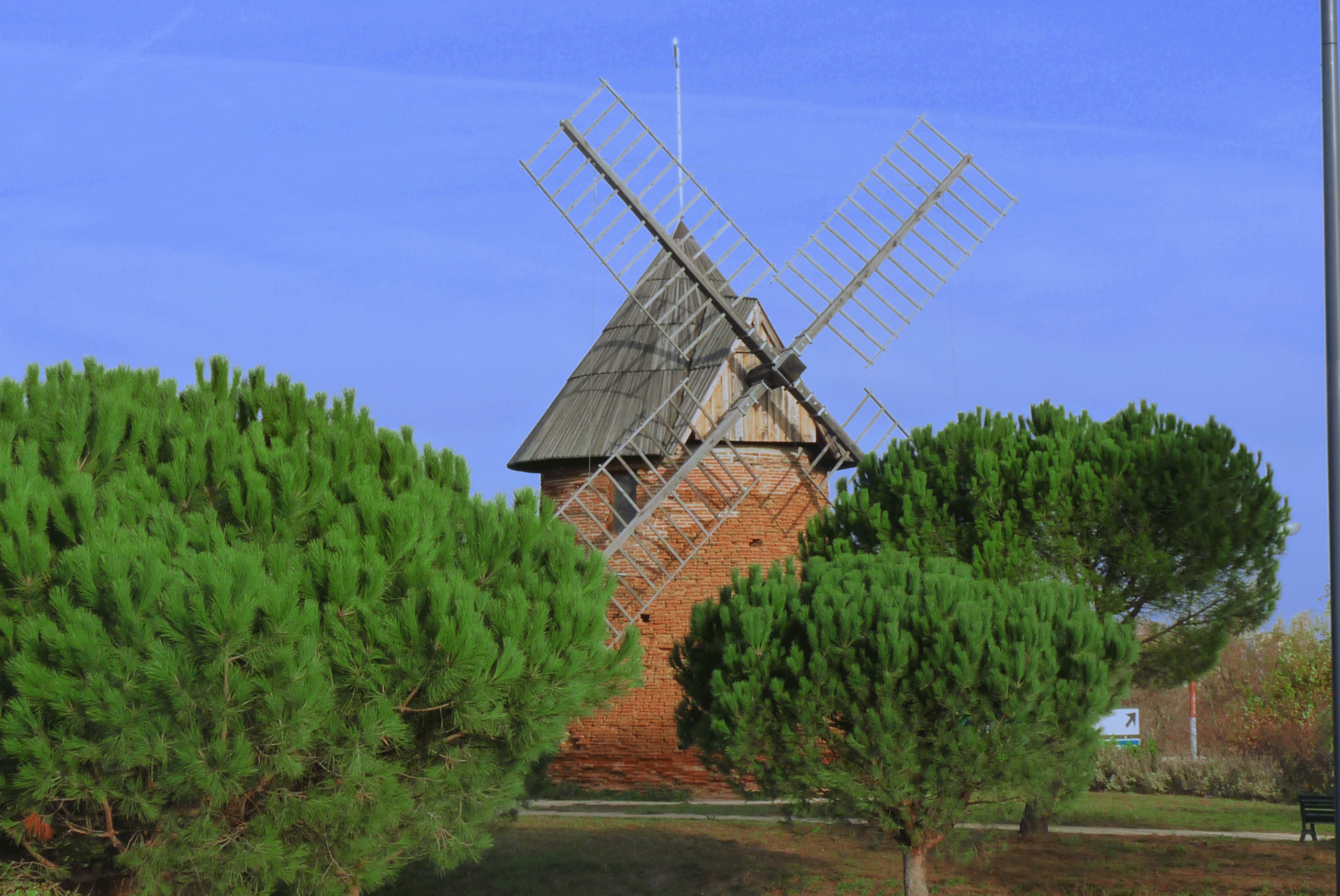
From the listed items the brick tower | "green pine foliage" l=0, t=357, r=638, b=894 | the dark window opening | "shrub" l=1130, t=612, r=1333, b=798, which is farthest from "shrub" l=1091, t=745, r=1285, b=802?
"green pine foliage" l=0, t=357, r=638, b=894

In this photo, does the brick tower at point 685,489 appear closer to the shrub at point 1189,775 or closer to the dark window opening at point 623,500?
the dark window opening at point 623,500

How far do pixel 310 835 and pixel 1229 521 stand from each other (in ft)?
39.9

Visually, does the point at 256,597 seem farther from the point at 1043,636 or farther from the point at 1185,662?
the point at 1185,662

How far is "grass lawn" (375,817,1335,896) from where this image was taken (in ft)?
47.0

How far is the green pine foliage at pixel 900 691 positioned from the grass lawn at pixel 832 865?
1.37m

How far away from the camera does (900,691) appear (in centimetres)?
1162

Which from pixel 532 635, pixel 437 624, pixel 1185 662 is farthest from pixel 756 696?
pixel 1185 662

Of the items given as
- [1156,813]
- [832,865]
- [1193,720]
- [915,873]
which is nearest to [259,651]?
[915,873]

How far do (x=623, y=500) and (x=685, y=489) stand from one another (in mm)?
1128

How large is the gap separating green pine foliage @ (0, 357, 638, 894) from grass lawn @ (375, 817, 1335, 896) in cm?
427

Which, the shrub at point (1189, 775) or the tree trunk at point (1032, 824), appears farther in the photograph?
the shrub at point (1189, 775)

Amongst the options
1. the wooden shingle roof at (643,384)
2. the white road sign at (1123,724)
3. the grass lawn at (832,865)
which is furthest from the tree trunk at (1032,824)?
the white road sign at (1123,724)

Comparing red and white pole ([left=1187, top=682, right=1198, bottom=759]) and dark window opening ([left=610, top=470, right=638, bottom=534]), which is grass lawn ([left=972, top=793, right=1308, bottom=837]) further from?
dark window opening ([left=610, top=470, right=638, bottom=534])

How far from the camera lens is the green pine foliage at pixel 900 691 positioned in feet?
37.7
